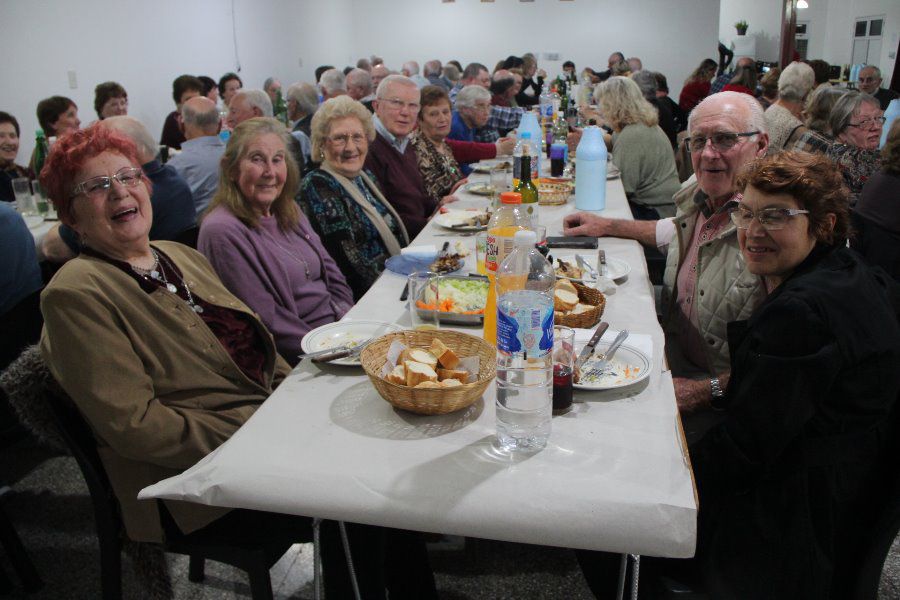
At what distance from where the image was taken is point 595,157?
9.36ft

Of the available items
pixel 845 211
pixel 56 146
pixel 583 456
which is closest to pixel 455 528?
pixel 583 456

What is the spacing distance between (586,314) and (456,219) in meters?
1.28

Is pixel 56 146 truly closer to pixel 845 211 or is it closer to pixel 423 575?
pixel 423 575

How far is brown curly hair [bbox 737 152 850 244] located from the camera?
139 cm

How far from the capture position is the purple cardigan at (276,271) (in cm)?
196

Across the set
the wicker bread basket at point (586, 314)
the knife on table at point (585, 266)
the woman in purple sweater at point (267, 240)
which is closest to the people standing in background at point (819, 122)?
the knife on table at point (585, 266)

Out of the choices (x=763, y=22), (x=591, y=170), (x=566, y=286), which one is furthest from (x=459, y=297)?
(x=763, y=22)

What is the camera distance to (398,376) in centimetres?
123

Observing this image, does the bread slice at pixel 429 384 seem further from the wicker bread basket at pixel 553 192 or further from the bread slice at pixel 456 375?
the wicker bread basket at pixel 553 192

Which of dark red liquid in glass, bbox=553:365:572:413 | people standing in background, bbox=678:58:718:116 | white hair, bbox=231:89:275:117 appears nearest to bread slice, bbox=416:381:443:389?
dark red liquid in glass, bbox=553:365:572:413

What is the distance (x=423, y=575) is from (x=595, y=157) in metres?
1.85

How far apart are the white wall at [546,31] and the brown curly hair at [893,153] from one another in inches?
438

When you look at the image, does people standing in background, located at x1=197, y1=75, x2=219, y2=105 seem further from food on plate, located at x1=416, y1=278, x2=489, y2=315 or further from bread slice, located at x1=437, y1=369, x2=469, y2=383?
bread slice, located at x1=437, y1=369, x2=469, y2=383

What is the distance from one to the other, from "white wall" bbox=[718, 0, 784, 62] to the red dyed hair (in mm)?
14813
